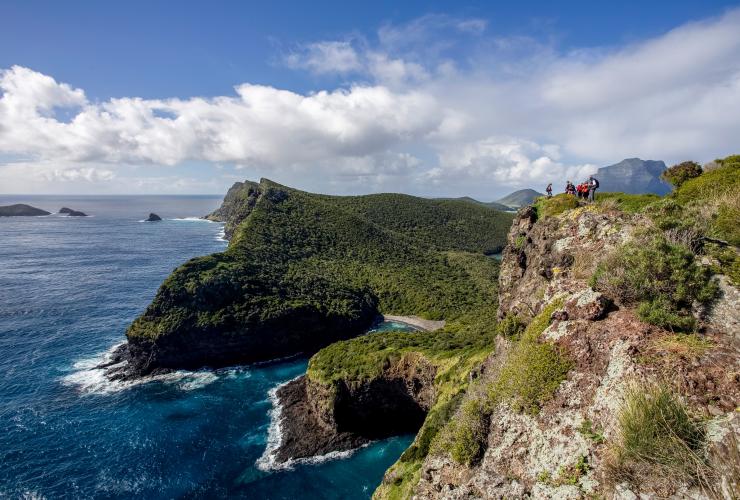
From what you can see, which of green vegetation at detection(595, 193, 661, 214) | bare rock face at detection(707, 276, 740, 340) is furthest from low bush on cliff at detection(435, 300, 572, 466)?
green vegetation at detection(595, 193, 661, 214)

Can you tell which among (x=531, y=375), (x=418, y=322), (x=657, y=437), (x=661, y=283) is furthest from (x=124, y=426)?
(x=418, y=322)

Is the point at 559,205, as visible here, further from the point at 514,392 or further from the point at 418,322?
the point at 418,322

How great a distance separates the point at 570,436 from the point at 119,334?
95.1m

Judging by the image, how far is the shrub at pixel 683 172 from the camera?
33.2 metres

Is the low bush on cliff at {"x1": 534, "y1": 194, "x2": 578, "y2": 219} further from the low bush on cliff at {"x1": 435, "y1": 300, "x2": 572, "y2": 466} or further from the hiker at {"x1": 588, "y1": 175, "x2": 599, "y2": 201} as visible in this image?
the low bush on cliff at {"x1": 435, "y1": 300, "x2": 572, "y2": 466}

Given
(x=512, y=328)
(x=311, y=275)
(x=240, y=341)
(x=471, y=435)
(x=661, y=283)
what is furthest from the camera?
(x=311, y=275)

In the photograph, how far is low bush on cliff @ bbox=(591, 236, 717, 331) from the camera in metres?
15.5

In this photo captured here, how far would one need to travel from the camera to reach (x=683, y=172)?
110 feet

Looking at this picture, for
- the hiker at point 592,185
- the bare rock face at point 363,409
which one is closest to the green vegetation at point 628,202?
the hiker at point 592,185

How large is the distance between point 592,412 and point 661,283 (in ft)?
20.9

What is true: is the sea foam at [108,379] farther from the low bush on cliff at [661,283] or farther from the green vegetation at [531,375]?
the low bush on cliff at [661,283]

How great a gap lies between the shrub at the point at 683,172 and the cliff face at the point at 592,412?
Answer: 1686 cm

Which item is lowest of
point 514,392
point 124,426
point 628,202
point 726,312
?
point 124,426

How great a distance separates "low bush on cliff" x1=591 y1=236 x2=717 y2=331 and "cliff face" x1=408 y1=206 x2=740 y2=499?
1.81ft
